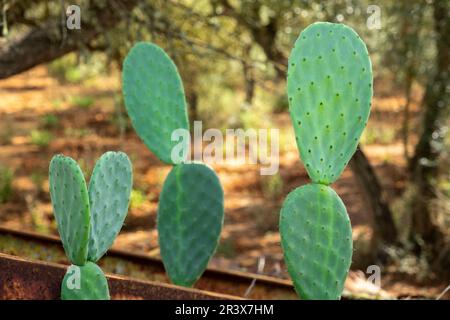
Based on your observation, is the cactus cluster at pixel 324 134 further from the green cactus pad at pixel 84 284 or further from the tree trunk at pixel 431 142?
the tree trunk at pixel 431 142

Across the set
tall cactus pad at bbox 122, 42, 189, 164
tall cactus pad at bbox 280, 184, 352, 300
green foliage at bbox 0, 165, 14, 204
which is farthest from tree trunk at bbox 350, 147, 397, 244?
tall cactus pad at bbox 280, 184, 352, 300

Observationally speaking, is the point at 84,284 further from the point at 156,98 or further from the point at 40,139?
the point at 40,139

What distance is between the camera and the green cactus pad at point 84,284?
10.2ft

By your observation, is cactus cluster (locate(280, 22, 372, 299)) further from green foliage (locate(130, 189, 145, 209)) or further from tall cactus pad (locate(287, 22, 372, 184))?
green foliage (locate(130, 189, 145, 209))

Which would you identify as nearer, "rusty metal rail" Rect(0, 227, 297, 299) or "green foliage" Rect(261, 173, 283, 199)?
"rusty metal rail" Rect(0, 227, 297, 299)

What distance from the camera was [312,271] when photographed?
325cm

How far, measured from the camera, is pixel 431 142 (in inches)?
274

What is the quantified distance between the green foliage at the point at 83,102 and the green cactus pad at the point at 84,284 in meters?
9.59

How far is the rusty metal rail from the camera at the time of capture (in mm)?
4133

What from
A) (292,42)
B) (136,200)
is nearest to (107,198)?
(292,42)

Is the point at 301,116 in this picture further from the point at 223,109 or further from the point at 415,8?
the point at 223,109

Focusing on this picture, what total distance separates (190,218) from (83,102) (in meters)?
8.80

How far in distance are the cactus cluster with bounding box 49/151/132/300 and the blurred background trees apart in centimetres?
196
